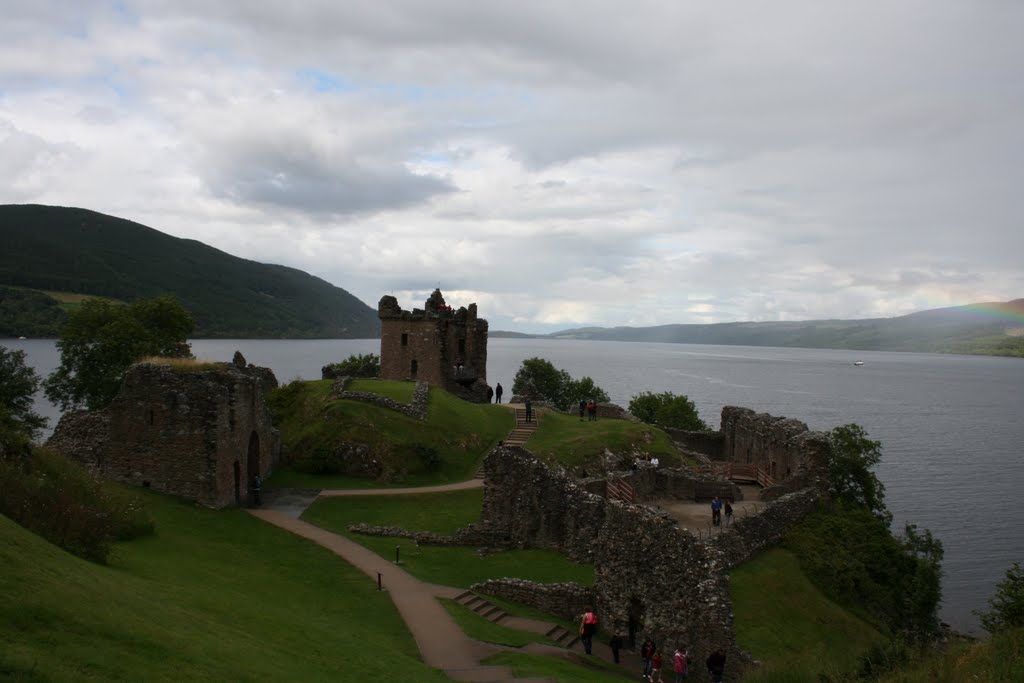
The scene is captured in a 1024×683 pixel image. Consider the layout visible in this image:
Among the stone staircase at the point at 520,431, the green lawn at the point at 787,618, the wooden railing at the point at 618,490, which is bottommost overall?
the green lawn at the point at 787,618

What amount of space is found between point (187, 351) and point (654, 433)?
35090 mm

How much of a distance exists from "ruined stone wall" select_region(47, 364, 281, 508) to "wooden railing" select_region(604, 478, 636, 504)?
16327mm

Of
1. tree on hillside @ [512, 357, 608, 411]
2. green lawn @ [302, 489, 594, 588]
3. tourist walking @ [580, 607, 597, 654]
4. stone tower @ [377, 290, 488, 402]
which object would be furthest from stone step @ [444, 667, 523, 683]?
tree on hillside @ [512, 357, 608, 411]

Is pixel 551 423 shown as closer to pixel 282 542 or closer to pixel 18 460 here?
pixel 282 542

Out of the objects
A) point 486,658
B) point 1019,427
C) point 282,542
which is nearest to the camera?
point 486,658

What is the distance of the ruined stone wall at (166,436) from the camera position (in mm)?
29250

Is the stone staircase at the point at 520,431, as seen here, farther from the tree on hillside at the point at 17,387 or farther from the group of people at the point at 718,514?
the tree on hillside at the point at 17,387

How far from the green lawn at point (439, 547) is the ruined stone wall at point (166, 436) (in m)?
4.75

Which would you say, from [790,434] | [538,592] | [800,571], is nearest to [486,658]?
[538,592]

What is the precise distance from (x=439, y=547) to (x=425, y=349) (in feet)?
103

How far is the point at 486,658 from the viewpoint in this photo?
59.6ft

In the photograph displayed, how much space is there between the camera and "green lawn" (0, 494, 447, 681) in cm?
948

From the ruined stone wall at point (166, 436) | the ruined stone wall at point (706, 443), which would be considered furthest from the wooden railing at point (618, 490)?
the ruined stone wall at point (706, 443)

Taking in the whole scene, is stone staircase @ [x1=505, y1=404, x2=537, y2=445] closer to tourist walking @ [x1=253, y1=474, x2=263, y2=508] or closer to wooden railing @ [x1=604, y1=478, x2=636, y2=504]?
wooden railing @ [x1=604, y1=478, x2=636, y2=504]
